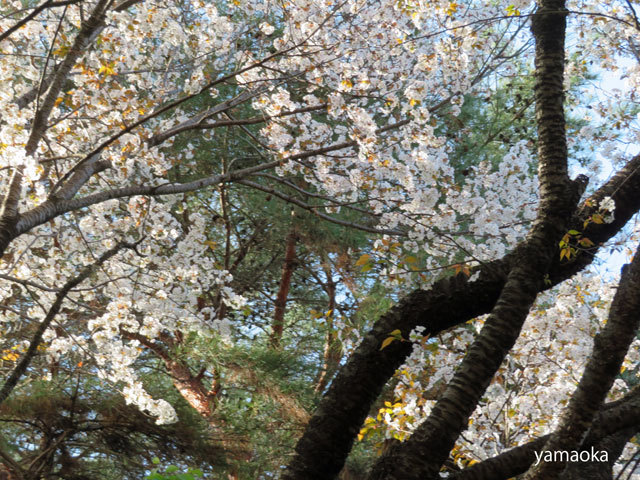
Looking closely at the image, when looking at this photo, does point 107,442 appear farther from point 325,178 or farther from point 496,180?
point 496,180

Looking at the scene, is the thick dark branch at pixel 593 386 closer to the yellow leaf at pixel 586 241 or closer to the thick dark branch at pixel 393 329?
the yellow leaf at pixel 586 241

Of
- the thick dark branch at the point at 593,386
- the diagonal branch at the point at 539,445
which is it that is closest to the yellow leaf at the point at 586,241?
the thick dark branch at the point at 593,386

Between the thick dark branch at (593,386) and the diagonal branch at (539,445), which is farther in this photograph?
the diagonal branch at (539,445)

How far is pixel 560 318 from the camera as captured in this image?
5.65 meters

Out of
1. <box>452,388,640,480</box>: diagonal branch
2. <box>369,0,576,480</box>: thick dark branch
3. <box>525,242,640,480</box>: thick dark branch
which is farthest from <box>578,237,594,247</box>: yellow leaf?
<box>452,388,640,480</box>: diagonal branch

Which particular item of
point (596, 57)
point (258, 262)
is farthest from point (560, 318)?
point (258, 262)

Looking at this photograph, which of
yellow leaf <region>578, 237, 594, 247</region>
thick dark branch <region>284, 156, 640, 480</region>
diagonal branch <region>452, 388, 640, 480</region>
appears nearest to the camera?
diagonal branch <region>452, 388, 640, 480</region>

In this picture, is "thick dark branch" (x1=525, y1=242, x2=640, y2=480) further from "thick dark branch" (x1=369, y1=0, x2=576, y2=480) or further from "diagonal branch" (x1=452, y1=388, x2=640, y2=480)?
"thick dark branch" (x1=369, y1=0, x2=576, y2=480)

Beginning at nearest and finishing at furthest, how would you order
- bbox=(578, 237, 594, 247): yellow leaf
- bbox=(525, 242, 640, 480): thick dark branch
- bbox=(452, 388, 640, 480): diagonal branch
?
bbox=(525, 242, 640, 480): thick dark branch → bbox=(452, 388, 640, 480): diagonal branch → bbox=(578, 237, 594, 247): yellow leaf

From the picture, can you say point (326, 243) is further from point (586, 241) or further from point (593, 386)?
point (593, 386)

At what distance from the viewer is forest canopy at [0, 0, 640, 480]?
2713 mm

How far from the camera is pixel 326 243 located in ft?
24.6

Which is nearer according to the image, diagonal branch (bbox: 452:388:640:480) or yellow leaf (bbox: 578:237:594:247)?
diagonal branch (bbox: 452:388:640:480)

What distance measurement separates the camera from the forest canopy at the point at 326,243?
2.71 metres
